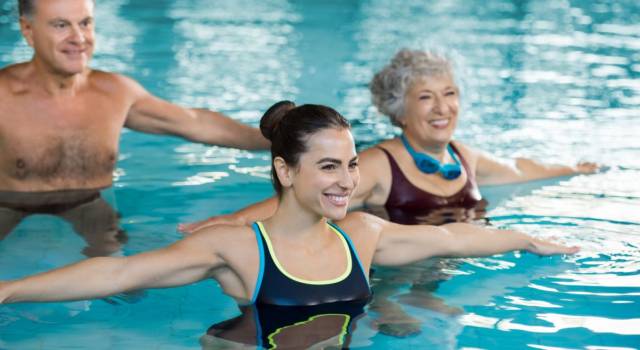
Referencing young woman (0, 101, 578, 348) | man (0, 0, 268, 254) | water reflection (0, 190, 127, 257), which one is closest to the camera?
young woman (0, 101, 578, 348)

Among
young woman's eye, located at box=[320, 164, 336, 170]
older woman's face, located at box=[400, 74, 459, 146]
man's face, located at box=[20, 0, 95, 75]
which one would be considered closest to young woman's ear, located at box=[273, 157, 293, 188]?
young woman's eye, located at box=[320, 164, 336, 170]

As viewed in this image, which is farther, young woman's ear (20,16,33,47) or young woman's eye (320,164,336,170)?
young woman's ear (20,16,33,47)

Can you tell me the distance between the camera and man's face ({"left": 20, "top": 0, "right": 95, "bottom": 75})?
5.46 meters

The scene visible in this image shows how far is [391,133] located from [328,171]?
4.36m

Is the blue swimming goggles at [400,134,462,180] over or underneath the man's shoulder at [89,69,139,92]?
underneath

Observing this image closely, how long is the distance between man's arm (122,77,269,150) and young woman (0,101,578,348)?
1.70 m

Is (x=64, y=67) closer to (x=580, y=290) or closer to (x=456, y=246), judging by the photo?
(x=456, y=246)

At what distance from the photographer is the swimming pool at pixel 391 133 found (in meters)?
4.43

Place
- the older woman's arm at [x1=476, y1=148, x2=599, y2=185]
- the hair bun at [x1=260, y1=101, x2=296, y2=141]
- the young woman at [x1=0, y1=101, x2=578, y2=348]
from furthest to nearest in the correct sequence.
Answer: the older woman's arm at [x1=476, y1=148, x2=599, y2=185]
the hair bun at [x1=260, y1=101, x2=296, y2=141]
the young woman at [x1=0, y1=101, x2=578, y2=348]

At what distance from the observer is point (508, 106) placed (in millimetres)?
9383

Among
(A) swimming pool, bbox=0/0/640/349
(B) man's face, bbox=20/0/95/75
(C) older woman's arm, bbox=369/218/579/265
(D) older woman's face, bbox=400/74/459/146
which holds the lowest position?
(A) swimming pool, bbox=0/0/640/349

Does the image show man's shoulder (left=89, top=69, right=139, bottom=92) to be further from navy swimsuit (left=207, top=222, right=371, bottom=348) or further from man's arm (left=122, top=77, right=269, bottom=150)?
navy swimsuit (left=207, top=222, right=371, bottom=348)

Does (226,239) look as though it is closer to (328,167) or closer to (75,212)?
(328,167)

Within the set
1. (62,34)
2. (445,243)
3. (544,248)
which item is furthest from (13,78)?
(544,248)
